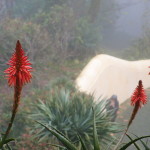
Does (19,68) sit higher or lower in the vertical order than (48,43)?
lower

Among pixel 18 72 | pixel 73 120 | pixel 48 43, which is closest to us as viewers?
pixel 18 72

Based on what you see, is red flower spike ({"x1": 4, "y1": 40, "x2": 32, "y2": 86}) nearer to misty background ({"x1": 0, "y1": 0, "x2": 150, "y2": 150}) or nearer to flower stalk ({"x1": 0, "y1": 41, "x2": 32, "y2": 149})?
flower stalk ({"x1": 0, "y1": 41, "x2": 32, "y2": 149})

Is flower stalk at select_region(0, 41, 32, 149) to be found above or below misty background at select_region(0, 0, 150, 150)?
below

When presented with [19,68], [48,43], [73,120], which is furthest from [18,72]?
[48,43]

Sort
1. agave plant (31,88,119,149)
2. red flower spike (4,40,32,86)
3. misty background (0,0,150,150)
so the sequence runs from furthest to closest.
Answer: misty background (0,0,150,150), agave plant (31,88,119,149), red flower spike (4,40,32,86)

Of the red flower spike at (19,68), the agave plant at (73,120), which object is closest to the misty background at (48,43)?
the agave plant at (73,120)

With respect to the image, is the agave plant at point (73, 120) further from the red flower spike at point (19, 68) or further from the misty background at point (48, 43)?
the red flower spike at point (19, 68)

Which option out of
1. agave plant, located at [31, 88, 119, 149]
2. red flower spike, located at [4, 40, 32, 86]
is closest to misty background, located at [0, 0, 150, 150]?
agave plant, located at [31, 88, 119, 149]

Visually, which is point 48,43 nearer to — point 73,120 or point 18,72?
point 73,120

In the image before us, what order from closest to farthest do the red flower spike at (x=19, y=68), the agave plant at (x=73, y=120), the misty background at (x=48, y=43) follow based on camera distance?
1. the red flower spike at (x=19, y=68)
2. the agave plant at (x=73, y=120)
3. the misty background at (x=48, y=43)

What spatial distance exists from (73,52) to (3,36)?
349 centimetres

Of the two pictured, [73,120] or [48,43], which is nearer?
[73,120]

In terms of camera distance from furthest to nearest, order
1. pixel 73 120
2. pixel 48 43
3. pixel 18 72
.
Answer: pixel 48 43, pixel 73 120, pixel 18 72

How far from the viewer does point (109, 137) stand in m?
6.18
